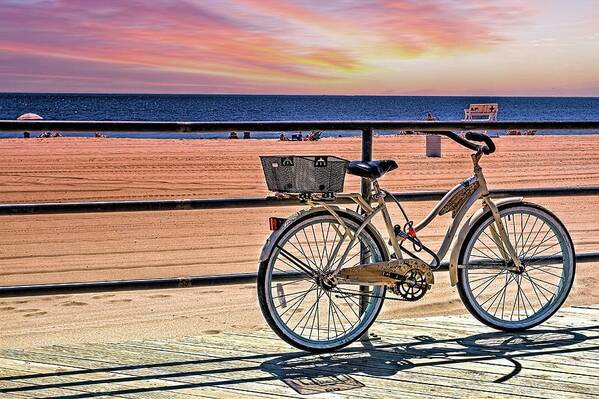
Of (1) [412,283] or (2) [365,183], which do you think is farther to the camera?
(2) [365,183]

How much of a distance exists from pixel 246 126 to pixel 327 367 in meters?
1.17

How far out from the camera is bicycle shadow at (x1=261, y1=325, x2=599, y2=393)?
362 centimetres

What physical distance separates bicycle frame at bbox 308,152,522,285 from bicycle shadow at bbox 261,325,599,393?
33 centimetres

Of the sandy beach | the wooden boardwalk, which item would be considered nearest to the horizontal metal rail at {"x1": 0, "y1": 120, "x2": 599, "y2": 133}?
the wooden boardwalk

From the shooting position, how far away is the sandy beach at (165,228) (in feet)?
20.4

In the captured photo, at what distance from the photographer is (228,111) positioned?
78.2m

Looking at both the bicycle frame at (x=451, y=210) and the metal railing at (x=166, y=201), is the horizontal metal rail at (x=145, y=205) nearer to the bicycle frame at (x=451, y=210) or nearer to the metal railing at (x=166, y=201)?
the metal railing at (x=166, y=201)

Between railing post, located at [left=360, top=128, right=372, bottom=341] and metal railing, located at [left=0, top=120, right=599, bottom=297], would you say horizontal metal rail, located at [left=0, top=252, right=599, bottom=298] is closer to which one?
metal railing, located at [left=0, top=120, right=599, bottom=297]

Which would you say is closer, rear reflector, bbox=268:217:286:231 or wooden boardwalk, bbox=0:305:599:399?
wooden boardwalk, bbox=0:305:599:399

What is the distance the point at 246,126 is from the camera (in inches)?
155

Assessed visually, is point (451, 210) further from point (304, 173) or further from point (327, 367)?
point (327, 367)

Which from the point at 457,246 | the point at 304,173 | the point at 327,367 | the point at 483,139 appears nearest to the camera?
the point at 304,173

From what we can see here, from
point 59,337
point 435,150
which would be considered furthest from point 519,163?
point 59,337

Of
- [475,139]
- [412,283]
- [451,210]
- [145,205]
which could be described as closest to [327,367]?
[412,283]
